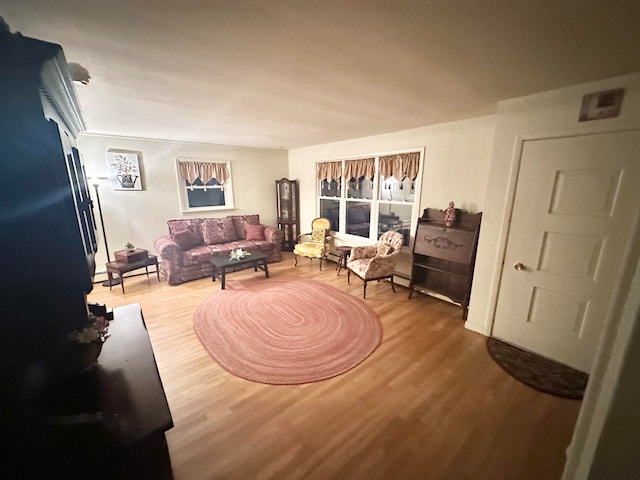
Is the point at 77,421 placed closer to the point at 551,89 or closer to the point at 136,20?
the point at 136,20

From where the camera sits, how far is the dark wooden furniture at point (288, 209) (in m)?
5.98

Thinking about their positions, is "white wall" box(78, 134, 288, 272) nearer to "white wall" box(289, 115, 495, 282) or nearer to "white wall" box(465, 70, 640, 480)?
"white wall" box(289, 115, 495, 282)

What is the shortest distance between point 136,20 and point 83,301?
1.36 m

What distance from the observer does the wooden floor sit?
58.5 inches

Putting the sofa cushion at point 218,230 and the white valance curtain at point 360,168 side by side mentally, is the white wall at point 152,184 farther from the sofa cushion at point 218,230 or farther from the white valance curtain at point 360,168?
the white valance curtain at point 360,168

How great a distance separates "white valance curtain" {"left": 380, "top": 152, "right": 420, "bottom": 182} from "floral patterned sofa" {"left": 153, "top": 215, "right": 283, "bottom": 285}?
8.16 ft

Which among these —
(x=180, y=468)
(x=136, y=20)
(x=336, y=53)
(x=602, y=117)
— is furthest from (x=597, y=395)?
(x=602, y=117)

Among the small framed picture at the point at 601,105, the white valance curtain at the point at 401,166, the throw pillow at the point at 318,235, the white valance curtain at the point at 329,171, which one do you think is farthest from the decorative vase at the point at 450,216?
the throw pillow at the point at 318,235

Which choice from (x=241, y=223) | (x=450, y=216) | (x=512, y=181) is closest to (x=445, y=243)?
(x=450, y=216)

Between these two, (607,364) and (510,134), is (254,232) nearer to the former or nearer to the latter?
(510,134)

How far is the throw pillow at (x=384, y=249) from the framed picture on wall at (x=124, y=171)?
4.32 meters

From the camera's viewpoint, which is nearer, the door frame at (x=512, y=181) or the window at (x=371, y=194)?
the door frame at (x=512, y=181)

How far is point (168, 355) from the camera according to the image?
2434mm

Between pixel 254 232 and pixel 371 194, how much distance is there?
2488 mm
